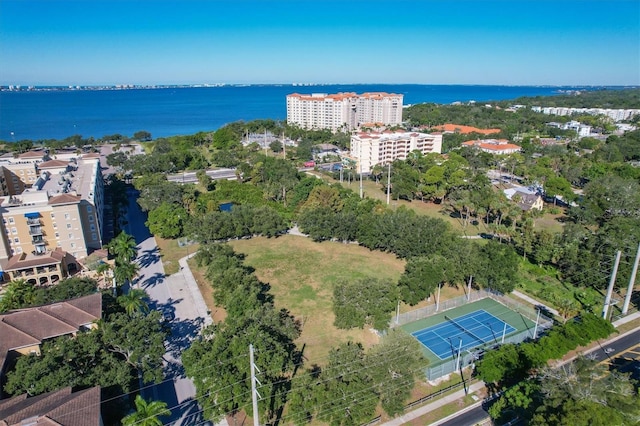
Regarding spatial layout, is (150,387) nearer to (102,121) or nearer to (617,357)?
(617,357)

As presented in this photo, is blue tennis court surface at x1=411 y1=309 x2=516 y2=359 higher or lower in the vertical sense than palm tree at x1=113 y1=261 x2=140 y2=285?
lower

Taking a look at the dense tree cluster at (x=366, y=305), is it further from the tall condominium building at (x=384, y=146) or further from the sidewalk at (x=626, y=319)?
the tall condominium building at (x=384, y=146)

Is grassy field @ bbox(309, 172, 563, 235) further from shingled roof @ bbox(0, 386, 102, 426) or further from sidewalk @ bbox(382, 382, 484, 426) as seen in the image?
shingled roof @ bbox(0, 386, 102, 426)

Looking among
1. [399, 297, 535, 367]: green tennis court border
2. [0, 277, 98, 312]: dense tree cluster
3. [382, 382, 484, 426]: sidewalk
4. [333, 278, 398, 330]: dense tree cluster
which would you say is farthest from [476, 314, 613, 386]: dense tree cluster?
[0, 277, 98, 312]: dense tree cluster

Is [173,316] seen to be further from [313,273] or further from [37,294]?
[313,273]

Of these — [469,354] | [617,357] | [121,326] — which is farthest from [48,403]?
[617,357]

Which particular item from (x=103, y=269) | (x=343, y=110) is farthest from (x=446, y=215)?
(x=343, y=110)
